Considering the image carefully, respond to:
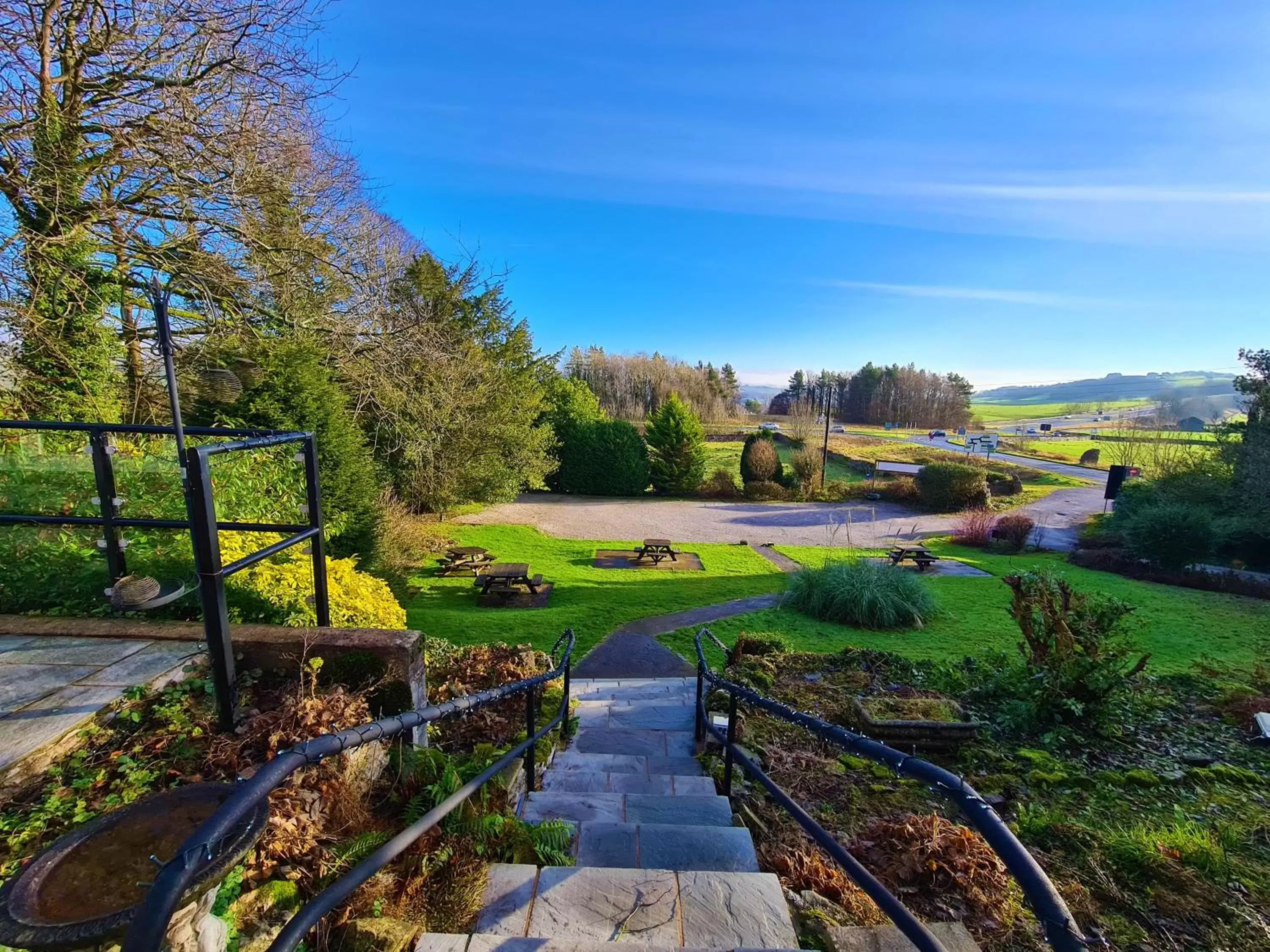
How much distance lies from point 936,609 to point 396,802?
884cm

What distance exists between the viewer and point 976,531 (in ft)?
50.9

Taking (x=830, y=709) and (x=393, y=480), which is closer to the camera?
(x=830, y=709)

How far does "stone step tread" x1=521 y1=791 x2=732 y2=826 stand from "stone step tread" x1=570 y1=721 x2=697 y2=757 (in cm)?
110

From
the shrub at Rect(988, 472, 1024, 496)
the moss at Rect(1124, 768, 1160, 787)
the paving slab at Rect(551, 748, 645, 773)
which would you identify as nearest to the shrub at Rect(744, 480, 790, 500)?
the shrub at Rect(988, 472, 1024, 496)

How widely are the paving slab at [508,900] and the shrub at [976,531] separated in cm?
1644

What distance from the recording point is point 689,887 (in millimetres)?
2010

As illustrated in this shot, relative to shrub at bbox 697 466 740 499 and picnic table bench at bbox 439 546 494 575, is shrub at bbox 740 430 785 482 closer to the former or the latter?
shrub at bbox 697 466 740 499

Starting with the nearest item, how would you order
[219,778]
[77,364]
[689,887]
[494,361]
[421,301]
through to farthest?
1. [689,887]
2. [219,778]
3. [77,364]
4. [421,301]
5. [494,361]

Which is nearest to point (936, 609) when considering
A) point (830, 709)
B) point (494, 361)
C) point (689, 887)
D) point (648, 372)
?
point (830, 709)

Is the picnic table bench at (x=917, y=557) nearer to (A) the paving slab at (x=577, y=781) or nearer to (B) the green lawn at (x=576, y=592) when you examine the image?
(B) the green lawn at (x=576, y=592)

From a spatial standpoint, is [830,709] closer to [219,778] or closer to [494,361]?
[219,778]

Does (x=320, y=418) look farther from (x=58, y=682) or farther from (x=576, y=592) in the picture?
(x=58, y=682)

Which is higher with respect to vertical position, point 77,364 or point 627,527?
point 77,364

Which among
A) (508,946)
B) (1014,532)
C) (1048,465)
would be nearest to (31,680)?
(508,946)
